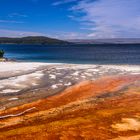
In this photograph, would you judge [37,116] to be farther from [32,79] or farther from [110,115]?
[32,79]

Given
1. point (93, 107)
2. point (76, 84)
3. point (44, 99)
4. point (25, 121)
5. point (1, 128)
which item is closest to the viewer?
point (1, 128)

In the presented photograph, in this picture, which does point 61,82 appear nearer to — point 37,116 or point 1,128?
point 37,116

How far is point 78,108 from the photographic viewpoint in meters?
19.0

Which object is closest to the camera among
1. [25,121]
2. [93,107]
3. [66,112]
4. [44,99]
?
[25,121]

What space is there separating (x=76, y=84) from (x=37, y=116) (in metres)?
11.8

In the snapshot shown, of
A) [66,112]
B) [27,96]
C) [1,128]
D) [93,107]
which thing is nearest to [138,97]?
[93,107]

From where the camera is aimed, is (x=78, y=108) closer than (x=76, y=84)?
Yes

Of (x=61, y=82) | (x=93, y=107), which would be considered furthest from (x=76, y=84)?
(x=93, y=107)

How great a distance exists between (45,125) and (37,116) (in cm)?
203

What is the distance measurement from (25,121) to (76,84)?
42.3ft

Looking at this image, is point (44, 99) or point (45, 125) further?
point (44, 99)

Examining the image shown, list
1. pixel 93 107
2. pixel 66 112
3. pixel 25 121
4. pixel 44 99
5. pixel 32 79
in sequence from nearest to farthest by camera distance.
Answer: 1. pixel 25 121
2. pixel 66 112
3. pixel 93 107
4. pixel 44 99
5. pixel 32 79

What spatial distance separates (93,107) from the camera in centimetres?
1930

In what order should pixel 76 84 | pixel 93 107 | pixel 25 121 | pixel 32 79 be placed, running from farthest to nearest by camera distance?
pixel 32 79 < pixel 76 84 < pixel 93 107 < pixel 25 121
